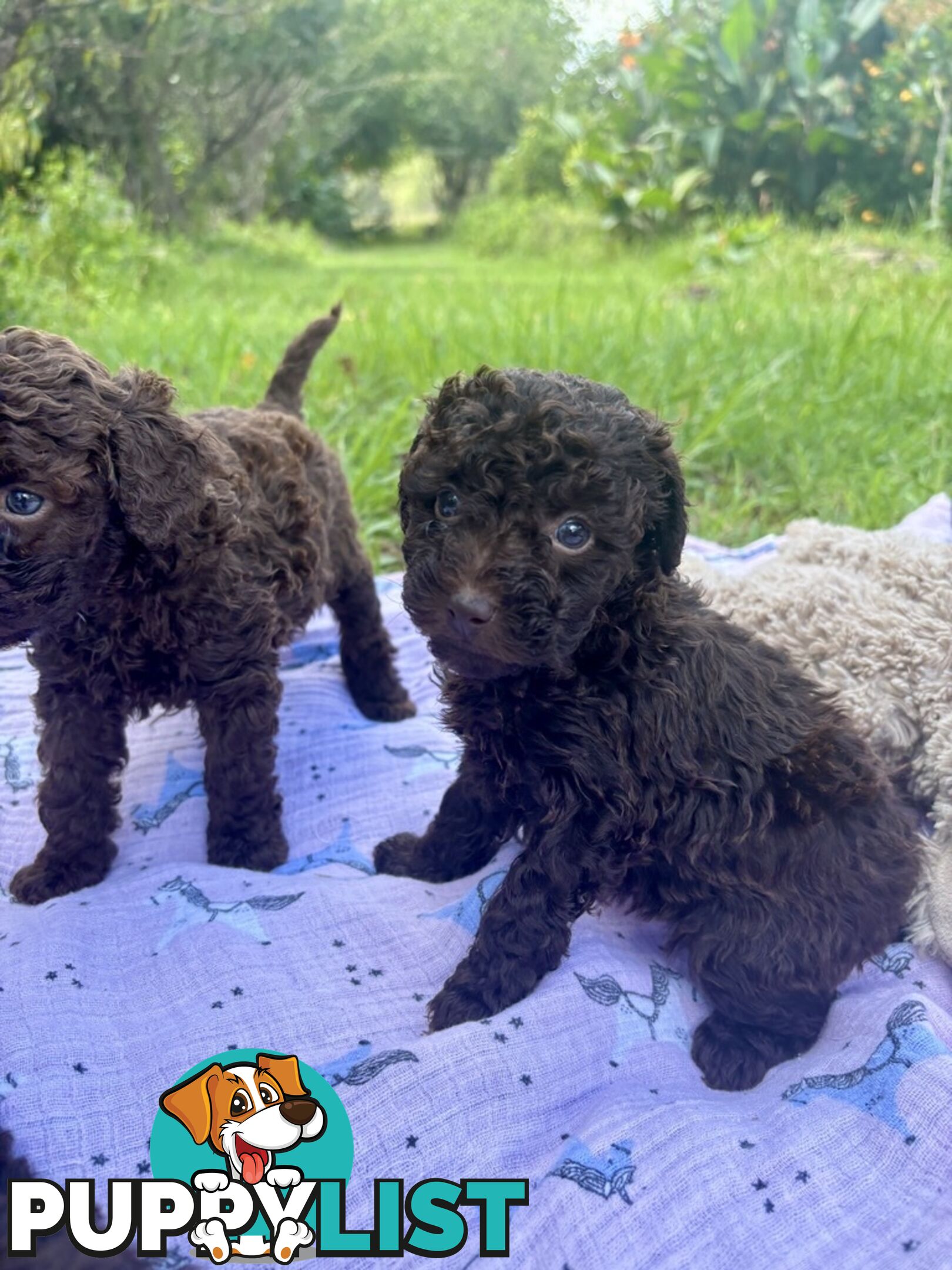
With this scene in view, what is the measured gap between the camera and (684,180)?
27.0 ft

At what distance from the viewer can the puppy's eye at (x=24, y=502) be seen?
1810mm

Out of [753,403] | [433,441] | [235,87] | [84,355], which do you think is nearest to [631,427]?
[433,441]

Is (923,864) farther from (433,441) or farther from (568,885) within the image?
(433,441)

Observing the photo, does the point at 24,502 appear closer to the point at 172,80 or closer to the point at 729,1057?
the point at 729,1057

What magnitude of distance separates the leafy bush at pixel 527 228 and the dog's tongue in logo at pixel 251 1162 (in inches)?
344

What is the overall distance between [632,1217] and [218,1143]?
0.67 m

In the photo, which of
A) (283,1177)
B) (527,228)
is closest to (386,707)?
(283,1177)

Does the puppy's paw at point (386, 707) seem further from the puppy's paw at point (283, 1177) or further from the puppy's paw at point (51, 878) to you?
the puppy's paw at point (283, 1177)

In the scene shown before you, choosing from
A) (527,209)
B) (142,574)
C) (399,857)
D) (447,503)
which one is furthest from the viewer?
(527,209)

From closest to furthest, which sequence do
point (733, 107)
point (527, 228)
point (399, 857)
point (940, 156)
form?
1. point (399, 857)
2. point (940, 156)
3. point (733, 107)
4. point (527, 228)

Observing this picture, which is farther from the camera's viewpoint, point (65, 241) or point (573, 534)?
point (65, 241)

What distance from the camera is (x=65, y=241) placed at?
5406mm

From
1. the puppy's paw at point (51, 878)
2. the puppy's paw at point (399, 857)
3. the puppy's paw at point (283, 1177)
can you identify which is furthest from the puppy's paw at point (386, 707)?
the puppy's paw at point (283, 1177)

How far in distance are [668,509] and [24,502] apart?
118cm
